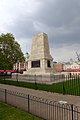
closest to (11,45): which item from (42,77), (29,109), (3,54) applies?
(3,54)

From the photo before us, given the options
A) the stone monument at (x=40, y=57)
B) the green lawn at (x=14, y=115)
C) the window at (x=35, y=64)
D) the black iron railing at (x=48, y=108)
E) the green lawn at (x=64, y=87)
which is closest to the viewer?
the black iron railing at (x=48, y=108)

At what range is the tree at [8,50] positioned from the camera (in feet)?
121

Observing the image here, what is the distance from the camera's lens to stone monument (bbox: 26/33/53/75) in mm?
24156

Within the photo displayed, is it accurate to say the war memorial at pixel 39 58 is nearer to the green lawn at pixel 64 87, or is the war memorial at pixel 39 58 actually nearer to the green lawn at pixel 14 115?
the green lawn at pixel 64 87

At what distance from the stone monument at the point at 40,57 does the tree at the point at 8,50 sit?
1258cm

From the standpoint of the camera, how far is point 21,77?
23438mm

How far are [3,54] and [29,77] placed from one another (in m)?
16.5

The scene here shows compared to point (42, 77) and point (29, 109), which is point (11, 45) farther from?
point (29, 109)

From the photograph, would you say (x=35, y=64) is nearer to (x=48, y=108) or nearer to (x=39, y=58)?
(x=39, y=58)

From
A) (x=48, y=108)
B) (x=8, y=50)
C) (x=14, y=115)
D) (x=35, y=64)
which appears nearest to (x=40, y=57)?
(x=35, y=64)

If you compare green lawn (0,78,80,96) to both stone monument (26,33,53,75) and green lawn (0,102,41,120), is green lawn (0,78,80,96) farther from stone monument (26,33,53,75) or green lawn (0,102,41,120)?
stone monument (26,33,53,75)

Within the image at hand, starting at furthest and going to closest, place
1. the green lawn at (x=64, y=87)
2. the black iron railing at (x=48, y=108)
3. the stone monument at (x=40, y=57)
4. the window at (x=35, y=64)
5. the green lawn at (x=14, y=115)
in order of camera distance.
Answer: the window at (x=35, y=64) < the stone monument at (x=40, y=57) < the green lawn at (x=64, y=87) < the green lawn at (x=14, y=115) < the black iron railing at (x=48, y=108)

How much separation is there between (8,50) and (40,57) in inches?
583

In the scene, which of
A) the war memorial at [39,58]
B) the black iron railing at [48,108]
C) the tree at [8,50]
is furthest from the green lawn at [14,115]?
the tree at [8,50]
